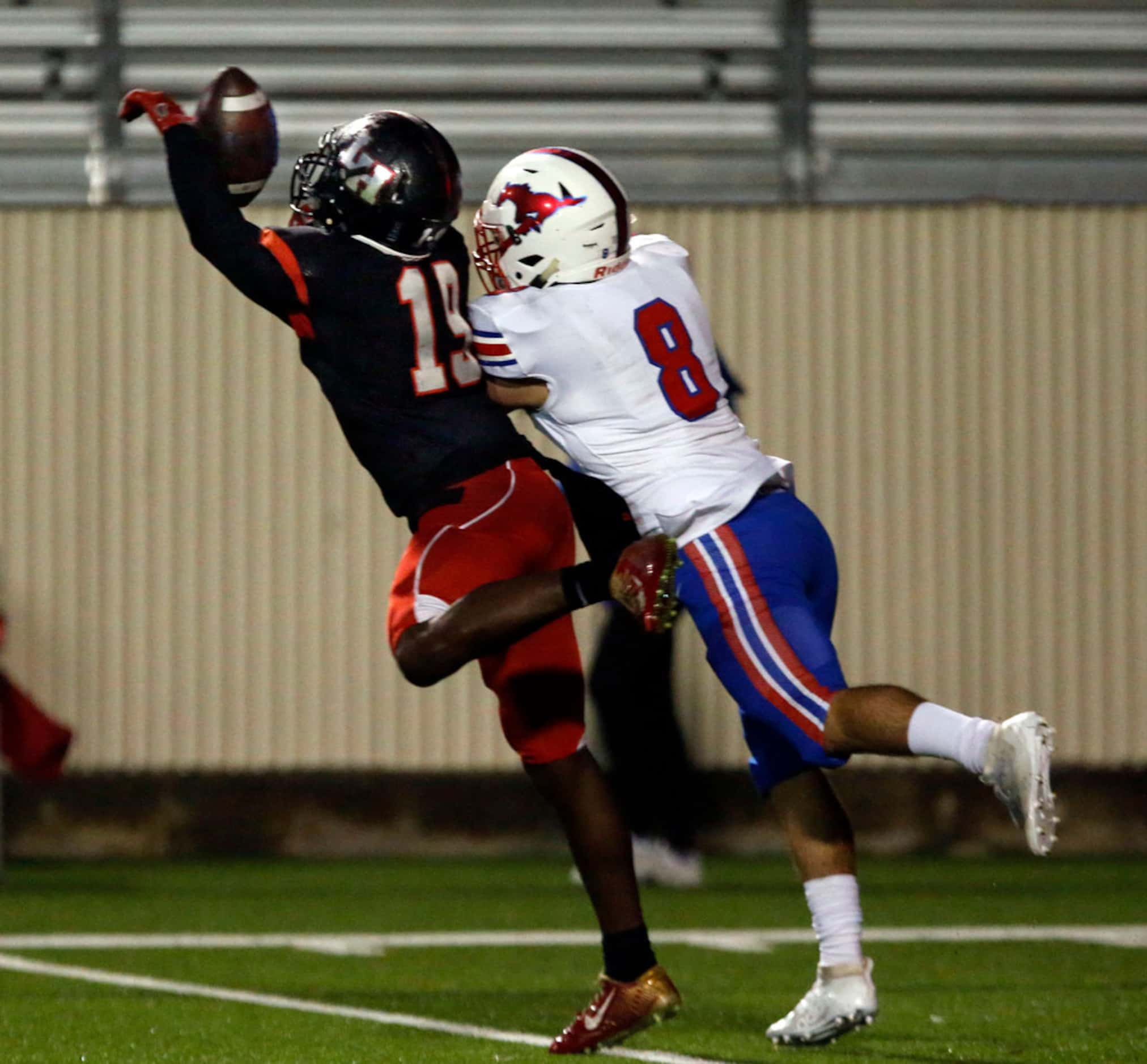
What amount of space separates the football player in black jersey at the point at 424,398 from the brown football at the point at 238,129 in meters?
0.08

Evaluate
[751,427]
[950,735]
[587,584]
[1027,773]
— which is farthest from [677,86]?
[1027,773]

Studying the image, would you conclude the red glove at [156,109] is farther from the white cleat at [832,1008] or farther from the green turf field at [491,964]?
the white cleat at [832,1008]

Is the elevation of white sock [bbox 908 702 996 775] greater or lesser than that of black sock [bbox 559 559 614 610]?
lesser

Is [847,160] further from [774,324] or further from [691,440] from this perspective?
[691,440]

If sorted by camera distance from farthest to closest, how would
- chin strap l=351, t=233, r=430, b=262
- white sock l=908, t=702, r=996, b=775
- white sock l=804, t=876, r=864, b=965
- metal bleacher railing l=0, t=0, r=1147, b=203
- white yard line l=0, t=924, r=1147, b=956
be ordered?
metal bleacher railing l=0, t=0, r=1147, b=203 < white yard line l=0, t=924, r=1147, b=956 < chin strap l=351, t=233, r=430, b=262 < white sock l=804, t=876, r=864, b=965 < white sock l=908, t=702, r=996, b=775

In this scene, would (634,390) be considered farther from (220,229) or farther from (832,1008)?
(832,1008)

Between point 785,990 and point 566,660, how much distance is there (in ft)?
4.15

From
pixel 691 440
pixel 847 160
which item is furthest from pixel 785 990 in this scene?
pixel 847 160

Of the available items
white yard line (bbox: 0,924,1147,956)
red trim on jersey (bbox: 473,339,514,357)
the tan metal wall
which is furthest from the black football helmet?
the tan metal wall

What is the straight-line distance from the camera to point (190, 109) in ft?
32.2

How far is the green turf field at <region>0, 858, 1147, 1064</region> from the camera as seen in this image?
14.0 feet

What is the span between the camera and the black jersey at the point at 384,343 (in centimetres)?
430

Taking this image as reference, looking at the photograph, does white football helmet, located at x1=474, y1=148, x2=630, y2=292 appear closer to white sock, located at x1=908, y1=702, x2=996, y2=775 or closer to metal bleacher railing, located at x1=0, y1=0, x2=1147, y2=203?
white sock, located at x1=908, y1=702, x2=996, y2=775

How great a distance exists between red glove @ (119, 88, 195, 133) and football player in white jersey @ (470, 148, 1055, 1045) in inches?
26.7
